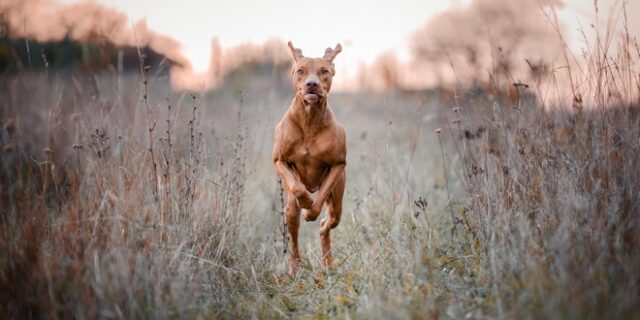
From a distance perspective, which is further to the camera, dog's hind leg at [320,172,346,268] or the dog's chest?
dog's hind leg at [320,172,346,268]

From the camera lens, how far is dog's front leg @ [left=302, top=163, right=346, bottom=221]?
3.99 m

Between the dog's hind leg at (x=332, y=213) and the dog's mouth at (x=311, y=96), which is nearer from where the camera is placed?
the dog's mouth at (x=311, y=96)

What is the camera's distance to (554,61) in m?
4.05

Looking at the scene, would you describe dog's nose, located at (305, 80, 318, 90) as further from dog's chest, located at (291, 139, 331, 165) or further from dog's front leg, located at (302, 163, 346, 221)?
dog's front leg, located at (302, 163, 346, 221)

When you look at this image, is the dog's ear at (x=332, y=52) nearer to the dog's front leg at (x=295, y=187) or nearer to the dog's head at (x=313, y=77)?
the dog's head at (x=313, y=77)

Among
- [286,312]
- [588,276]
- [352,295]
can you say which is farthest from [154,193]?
[588,276]

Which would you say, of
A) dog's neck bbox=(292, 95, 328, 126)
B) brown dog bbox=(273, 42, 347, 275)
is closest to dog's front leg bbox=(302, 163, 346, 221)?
brown dog bbox=(273, 42, 347, 275)

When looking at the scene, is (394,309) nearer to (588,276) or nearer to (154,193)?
(588,276)

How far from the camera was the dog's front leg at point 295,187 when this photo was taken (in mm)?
3938

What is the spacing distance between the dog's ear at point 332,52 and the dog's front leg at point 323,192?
98cm

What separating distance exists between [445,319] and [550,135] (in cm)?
213

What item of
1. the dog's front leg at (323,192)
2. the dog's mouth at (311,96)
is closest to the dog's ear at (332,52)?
the dog's mouth at (311,96)

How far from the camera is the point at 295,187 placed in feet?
12.9

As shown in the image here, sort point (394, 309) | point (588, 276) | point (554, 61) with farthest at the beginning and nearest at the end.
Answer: point (554, 61) < point (394, 309) < point (588, 276)
